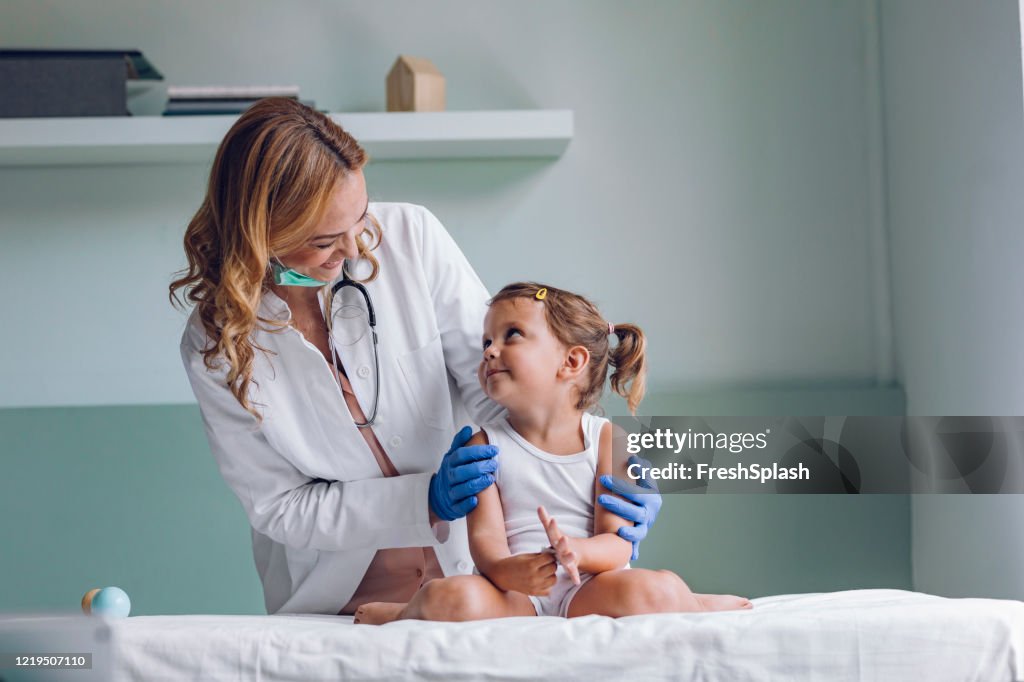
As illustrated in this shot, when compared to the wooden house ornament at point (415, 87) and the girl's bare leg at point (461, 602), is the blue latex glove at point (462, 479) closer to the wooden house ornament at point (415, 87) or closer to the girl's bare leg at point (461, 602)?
the girl's bare leg at point (461, 602)

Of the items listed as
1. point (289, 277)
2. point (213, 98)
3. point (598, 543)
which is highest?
point (213, 98)

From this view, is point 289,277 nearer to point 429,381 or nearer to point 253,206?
point 253,206

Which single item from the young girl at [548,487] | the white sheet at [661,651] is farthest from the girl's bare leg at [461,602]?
the white sheet at [661,651]

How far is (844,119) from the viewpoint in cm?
250

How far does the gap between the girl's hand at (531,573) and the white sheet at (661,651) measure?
12cm

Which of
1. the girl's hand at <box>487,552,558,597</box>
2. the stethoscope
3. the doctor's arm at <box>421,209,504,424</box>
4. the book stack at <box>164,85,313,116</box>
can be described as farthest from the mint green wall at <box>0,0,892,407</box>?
the girl's hand at <box>487,552,558,597</box>

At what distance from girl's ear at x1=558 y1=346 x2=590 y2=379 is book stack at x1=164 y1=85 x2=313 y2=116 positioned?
103 centimetres

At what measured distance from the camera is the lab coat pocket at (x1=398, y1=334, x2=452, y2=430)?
1.64 m

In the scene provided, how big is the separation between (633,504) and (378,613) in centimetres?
43

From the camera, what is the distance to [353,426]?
1.59 m

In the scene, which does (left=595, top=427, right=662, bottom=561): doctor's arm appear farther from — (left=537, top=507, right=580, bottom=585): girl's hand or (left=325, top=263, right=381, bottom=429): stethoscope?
(left=325, top=263, right=381, bottom=429): stethoscope

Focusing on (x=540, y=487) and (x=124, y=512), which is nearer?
(x=540, y=487)

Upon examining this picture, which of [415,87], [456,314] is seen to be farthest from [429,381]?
[415,87]

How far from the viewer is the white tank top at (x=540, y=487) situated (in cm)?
154
